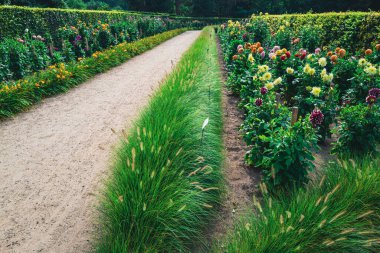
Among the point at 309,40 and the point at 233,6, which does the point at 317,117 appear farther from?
the point at 233,6

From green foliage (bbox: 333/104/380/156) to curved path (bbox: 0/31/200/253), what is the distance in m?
2.90

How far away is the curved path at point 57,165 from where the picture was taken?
2404 mm

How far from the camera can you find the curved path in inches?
94.7

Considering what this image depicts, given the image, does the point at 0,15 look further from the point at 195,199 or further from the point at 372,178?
the point at 372,178

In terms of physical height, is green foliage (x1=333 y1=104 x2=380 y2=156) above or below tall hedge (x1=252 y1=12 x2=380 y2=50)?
below

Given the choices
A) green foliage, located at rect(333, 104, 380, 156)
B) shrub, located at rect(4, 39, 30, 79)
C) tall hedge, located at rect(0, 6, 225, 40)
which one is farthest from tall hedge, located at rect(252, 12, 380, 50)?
tall hedge, located at rect(0, 6, 225, 40)

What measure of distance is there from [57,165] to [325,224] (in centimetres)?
311

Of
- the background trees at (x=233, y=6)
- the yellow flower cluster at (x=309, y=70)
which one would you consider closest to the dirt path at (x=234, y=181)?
the yellow flower cluster at (x=309, y=70)

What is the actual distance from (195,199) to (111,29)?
13.3 meters

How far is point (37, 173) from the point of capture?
3.26m

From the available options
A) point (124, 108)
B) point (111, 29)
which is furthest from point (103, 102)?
point (111, 29)

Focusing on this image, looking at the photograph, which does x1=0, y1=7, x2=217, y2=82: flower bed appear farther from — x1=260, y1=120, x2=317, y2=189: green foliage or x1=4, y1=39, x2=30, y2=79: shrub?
x1=260, y1=120, x2=317, y2=189: green foliage

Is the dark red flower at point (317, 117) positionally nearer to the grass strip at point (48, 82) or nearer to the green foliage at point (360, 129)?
the green foliage at point (360, 129)

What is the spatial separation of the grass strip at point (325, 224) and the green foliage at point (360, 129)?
2.64 ft
